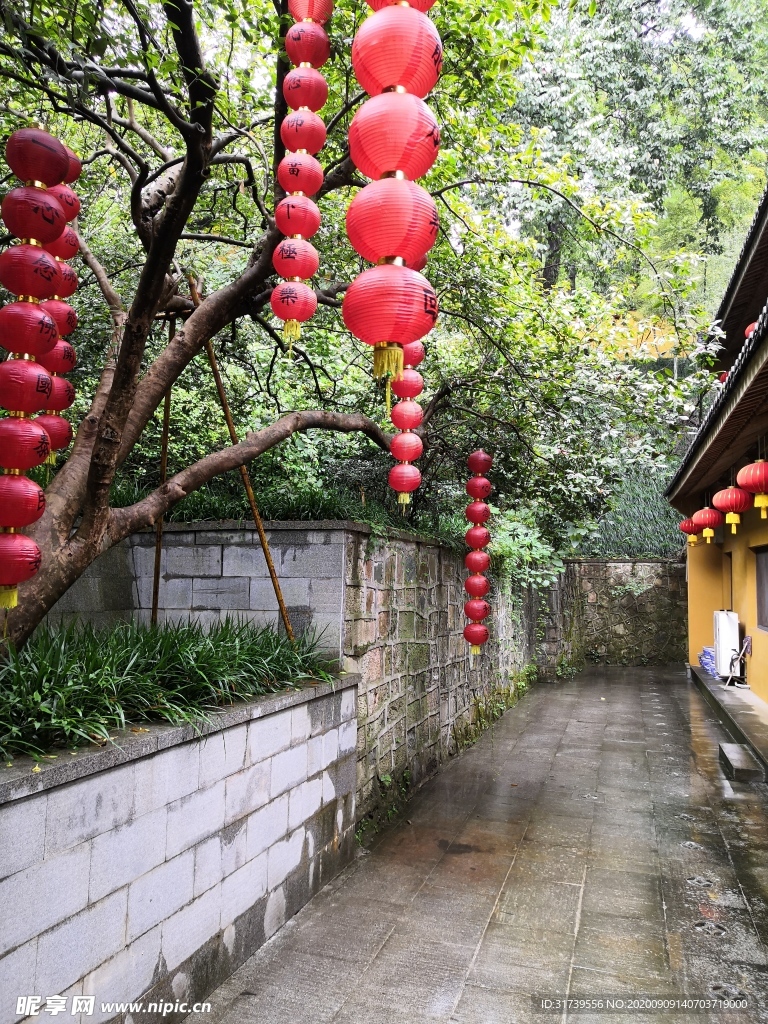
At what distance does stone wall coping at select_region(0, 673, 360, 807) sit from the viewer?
216 cm

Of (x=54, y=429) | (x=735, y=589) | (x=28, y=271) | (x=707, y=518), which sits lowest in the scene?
(x=735, y=589)

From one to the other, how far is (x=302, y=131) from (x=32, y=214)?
1.18 meters

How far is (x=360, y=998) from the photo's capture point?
3.11m

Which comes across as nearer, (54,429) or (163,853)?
(163,853)

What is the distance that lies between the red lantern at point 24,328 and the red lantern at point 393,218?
1.23 metres

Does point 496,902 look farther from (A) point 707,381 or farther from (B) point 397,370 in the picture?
(A) point 707,381

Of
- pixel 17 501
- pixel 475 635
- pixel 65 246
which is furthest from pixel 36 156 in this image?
pixel 475 635

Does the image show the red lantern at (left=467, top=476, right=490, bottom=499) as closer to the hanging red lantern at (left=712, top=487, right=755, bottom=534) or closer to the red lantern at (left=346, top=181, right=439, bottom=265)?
the hanging red lantern at (left=712, top=487, right=755, bottom=534)

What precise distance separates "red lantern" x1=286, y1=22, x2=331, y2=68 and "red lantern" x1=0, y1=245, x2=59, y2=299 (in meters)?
1.39

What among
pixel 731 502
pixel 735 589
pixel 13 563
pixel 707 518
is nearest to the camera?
pixel 13 563

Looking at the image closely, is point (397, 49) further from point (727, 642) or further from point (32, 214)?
point (727, 642)

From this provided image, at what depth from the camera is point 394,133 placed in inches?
97.3

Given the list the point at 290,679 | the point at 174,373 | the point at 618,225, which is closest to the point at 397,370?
the point at 174,373

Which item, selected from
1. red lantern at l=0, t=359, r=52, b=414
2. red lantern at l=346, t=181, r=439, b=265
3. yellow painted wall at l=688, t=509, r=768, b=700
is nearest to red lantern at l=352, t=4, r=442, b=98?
red lantern at l=346, t=181, r=439, b=265
